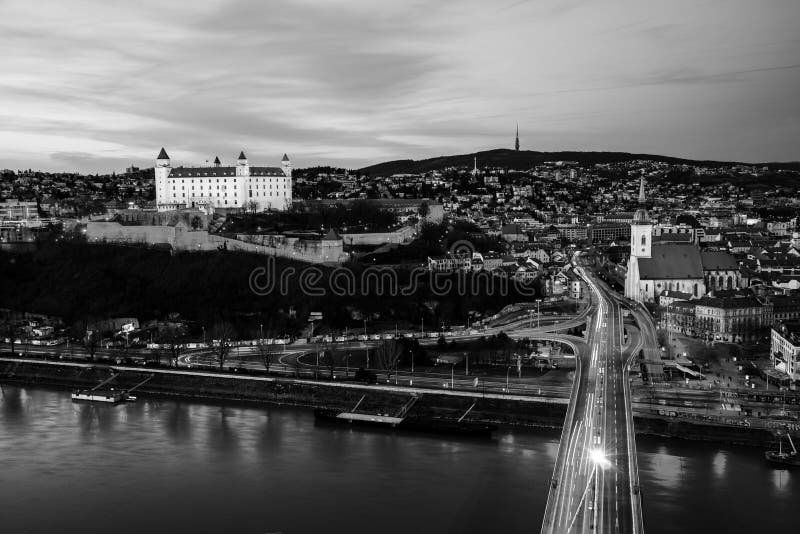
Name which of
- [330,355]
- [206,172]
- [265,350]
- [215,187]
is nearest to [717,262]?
[330,355]

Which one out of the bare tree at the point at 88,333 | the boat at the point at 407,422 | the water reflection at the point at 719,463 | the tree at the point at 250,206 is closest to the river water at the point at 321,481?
the water reflection at the point at 719,463

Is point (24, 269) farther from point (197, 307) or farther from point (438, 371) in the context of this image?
point (438, 371)

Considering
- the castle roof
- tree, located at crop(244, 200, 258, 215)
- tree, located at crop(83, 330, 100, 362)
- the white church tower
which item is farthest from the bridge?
the castle roof

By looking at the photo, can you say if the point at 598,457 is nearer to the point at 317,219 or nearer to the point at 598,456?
the point at 598,456

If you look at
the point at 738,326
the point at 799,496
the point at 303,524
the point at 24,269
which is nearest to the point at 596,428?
the point at 799,496

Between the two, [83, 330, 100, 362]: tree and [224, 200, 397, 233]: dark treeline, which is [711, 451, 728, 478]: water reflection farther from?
[224, 200, 397, 233]: dark treeline

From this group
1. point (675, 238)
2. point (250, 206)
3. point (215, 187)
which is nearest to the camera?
point (250, 206)
